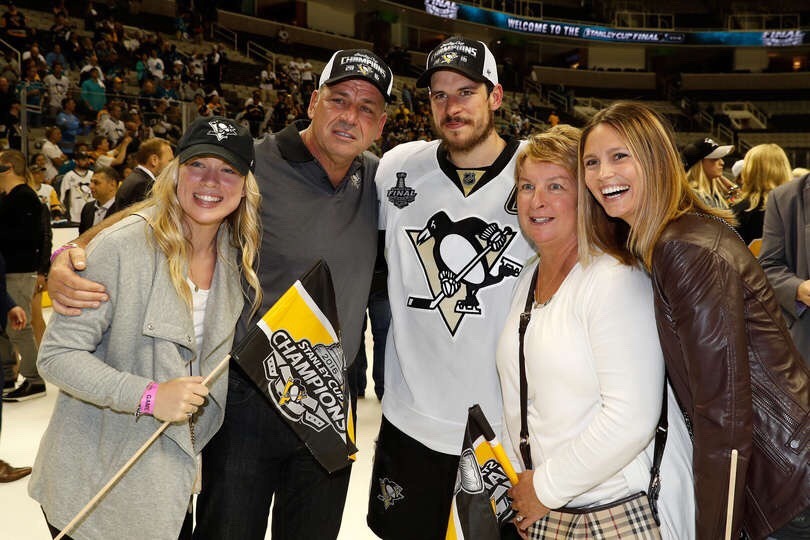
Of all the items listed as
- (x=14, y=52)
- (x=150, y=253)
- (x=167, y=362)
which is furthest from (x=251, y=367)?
(x=14, y=52)

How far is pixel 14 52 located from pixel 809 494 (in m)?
11.6

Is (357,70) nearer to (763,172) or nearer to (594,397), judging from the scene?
(594,397)

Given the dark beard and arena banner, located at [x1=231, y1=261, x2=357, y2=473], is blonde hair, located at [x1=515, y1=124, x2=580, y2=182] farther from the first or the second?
arena banner, located at [x1=231, y1=261, x2=357, y2=473]

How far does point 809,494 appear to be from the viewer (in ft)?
4.91

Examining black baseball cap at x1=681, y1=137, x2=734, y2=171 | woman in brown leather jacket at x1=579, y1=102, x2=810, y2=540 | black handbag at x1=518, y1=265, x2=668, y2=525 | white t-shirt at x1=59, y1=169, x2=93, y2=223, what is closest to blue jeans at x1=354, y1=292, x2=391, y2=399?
black baseball cap at x1=681, y1=137, x2=734, y2=171

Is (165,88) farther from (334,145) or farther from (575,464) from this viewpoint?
(575,464)

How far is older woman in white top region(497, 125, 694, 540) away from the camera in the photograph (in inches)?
62.1

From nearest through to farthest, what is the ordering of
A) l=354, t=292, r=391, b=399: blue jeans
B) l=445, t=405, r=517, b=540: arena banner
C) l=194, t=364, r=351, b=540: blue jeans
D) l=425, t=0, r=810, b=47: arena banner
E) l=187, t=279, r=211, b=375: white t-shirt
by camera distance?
l=445, t=405, r=517, b=540: arena banner → l=187, t=279, r=211, b=375: white t-shirt → l=194, t=364, r=351, b=540: blue jeans → l=354, t=292, r=391, b=399: blue jeans → l=425, t=0, r=810, b=47: arena banner

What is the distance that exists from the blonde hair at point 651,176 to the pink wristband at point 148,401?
1.12m

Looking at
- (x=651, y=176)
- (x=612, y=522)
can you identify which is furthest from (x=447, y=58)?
(x=612, y=522)

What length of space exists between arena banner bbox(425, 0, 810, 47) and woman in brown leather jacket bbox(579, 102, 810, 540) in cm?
2709

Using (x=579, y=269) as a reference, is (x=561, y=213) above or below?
above

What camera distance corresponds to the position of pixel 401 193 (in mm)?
2436

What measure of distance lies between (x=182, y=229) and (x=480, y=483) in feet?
3.36
